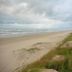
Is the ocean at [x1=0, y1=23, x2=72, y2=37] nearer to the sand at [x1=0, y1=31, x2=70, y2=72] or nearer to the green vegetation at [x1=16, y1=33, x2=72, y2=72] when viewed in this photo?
the sand at [x1=0, y1=31, x2=70, y2=72]

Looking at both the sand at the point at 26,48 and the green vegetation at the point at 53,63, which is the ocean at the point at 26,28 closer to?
the sand at the point at 26,48

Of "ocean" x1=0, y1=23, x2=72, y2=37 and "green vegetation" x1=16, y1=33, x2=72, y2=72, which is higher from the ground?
"ocean" x1=0, y1=23, x2=72, y2=37

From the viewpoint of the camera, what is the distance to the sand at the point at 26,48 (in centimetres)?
157

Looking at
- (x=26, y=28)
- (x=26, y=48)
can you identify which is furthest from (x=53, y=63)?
(x=26, y=28)

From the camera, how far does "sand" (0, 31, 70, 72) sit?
1.57 m

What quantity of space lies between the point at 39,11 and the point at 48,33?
230 mm

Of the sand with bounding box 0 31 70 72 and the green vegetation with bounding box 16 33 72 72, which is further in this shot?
the sand with bounding box 0 31 70 72

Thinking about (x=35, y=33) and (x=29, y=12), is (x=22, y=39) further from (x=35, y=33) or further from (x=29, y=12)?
(x=29, y=12)

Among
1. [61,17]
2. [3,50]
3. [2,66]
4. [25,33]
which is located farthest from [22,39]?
[61,17]

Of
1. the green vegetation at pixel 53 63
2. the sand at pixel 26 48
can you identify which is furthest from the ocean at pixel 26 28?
the green vegetation at pixel 53 63

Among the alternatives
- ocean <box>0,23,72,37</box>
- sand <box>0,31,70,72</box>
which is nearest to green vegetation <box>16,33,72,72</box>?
sand <box>0,31,70,72</box>

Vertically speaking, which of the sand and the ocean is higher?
the ocean

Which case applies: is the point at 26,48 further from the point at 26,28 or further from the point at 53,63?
the point at 53,63

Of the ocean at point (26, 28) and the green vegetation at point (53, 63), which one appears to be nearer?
the green vegetation at point (53, 63)
